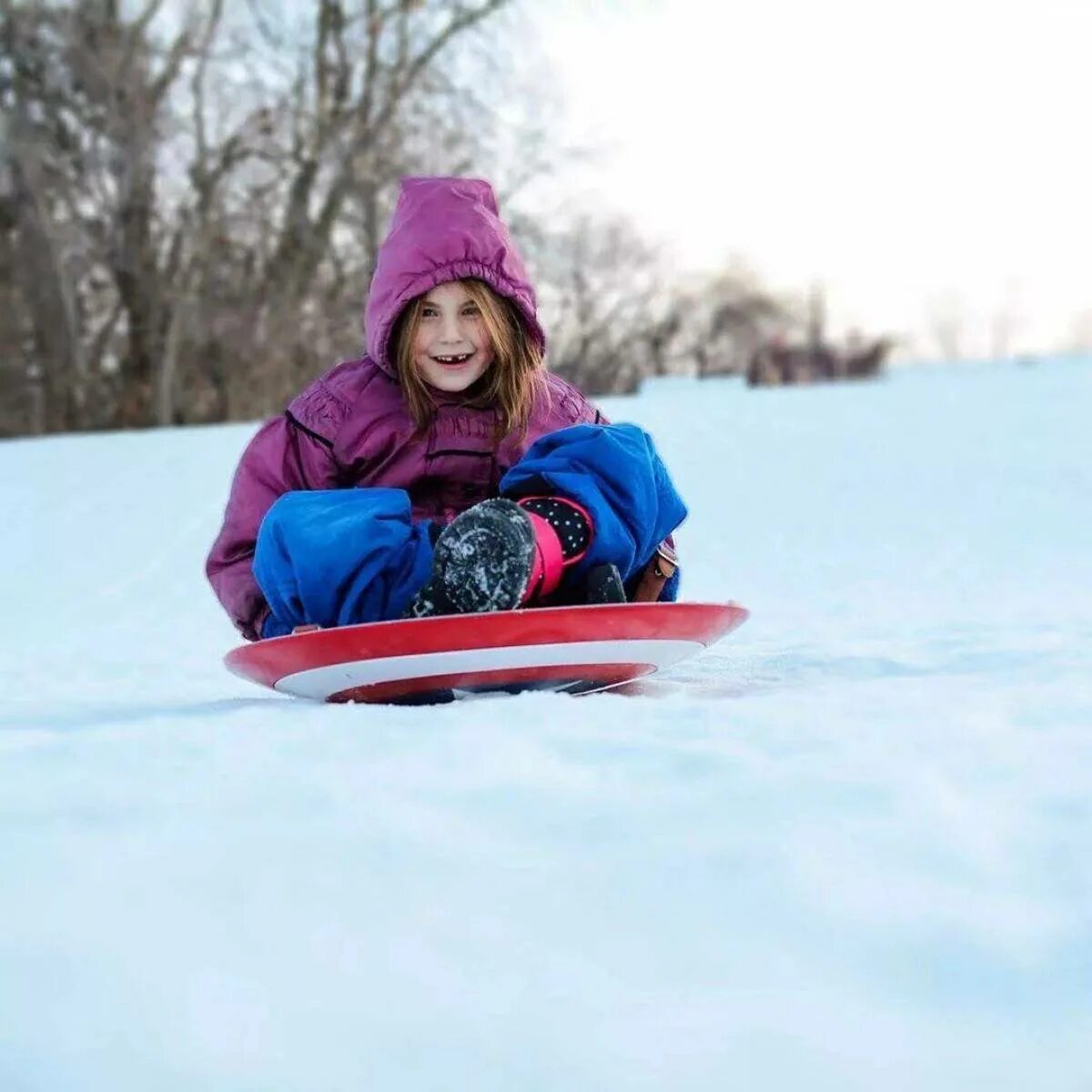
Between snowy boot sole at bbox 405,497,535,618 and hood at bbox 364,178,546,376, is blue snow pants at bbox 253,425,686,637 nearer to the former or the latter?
snowy boot sole at bbox 405,497,535,618

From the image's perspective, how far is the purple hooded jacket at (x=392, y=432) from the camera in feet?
7.47

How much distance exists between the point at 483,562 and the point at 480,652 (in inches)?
5.4

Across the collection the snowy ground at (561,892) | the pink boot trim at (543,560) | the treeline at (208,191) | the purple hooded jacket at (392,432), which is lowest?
the snowy ground at (561,892)

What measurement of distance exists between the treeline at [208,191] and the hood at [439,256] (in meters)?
11.0

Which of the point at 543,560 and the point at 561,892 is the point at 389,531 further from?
the point at 561,892

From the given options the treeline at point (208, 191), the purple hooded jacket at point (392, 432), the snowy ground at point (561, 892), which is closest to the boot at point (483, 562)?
the snowy ground at point (561, 892)

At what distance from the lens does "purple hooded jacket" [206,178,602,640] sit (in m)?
2.28

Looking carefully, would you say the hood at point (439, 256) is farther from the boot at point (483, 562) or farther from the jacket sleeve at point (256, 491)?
the boot at point (483, 562)

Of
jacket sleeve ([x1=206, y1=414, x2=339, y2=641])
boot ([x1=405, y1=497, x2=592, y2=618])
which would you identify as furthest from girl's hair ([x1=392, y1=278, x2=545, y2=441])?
boot ([x1=405, y1=497, x2=592, y2=618])

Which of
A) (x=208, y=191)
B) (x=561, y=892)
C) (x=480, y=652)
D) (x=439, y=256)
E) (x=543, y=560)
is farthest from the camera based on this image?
(x=208, y=191)

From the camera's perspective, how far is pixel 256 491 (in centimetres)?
228

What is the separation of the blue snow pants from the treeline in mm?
11459

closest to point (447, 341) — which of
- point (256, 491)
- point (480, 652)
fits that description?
point (256, 491)

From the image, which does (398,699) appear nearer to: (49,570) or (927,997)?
(927,997)
